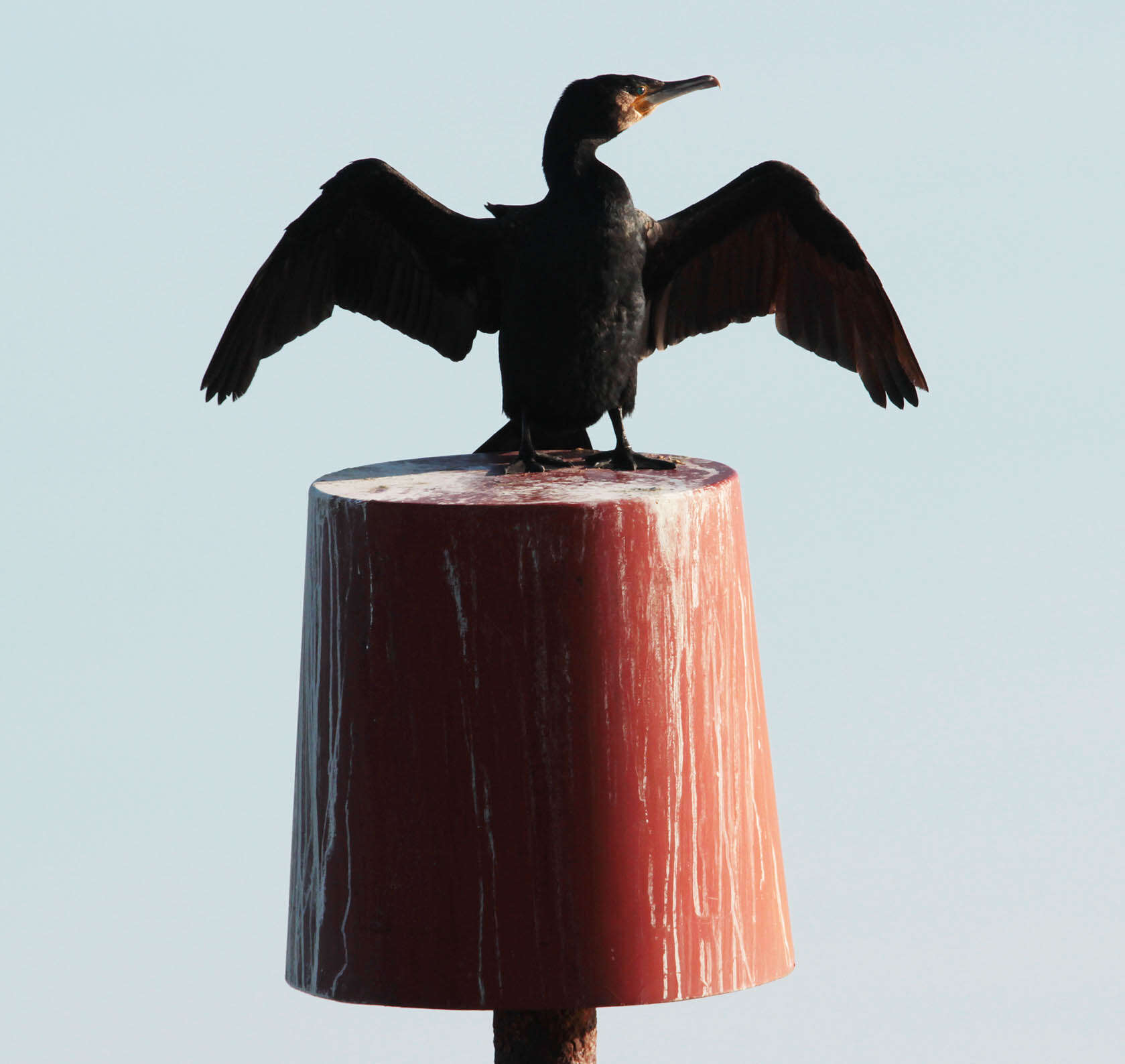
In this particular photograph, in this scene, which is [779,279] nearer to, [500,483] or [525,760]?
[500,483]

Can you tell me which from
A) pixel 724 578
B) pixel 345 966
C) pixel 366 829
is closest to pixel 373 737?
pixel 366 829

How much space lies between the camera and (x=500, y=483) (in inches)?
226

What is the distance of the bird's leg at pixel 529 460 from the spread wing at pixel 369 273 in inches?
25.5

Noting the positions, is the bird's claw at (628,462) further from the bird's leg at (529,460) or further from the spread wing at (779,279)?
the spread wing at (779,279)

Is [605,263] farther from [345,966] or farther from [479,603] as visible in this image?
[345,966]

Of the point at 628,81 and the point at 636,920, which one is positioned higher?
the point at 628,81

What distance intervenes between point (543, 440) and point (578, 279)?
23.2 inches

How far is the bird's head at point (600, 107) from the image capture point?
20.7 feet

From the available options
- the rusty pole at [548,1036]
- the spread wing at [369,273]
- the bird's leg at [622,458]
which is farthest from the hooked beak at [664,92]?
the rusty pole at [548,1036]

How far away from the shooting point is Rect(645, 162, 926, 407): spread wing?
6.64 meters

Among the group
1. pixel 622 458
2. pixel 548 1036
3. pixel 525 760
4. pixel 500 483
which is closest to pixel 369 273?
pixel 622 458

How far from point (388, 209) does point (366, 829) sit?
230cm

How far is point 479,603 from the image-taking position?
5.21 metres

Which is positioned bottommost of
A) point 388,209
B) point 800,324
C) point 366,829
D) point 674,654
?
point 366,829
